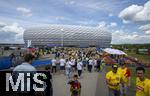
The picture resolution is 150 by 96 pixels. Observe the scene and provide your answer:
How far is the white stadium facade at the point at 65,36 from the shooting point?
540ft

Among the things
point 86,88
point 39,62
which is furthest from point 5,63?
point 86,88

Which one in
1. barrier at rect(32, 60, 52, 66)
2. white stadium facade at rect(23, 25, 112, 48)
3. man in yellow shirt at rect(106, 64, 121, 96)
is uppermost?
A: white stadium facade at rect(23, 25, 112, 48)

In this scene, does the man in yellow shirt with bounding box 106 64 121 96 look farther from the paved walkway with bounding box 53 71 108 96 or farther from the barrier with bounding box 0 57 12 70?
the barrier with bounding box 0 57 12 70

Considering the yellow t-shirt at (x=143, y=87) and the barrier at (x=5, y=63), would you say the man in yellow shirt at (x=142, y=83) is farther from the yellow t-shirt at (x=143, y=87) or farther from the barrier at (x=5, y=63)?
the barrier at (x=5, y=63)

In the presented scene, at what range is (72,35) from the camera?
554ft

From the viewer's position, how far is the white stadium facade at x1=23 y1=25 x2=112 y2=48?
16456cm

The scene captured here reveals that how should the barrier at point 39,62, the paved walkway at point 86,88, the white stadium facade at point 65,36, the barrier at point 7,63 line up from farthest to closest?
the white stadium facade at point 65,36 → the barrier at point 39,62 → the barrier at point 7,63 → the paved walkway at point 86,88

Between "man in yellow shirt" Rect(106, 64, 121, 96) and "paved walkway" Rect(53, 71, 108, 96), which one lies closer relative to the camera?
"man in yellow shirt" Rect(106, 64, 121, 96)

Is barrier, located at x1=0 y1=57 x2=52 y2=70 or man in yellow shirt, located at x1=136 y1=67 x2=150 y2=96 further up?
man in yellow shirt, located at x1=136 y1=67 x2=150 y2=96

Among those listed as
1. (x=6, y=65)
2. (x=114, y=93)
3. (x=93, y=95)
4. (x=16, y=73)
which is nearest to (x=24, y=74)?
(x=16, y=73)

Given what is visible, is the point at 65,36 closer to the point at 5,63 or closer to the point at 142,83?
the point at 5,63

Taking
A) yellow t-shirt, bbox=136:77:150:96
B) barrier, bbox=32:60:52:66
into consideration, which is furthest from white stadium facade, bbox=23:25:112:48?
yellow t-shirt, bbox=136:77:150:96

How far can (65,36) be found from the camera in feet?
552

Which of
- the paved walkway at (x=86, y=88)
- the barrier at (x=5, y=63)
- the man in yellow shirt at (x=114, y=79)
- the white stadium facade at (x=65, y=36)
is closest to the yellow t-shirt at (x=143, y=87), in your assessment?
the man in yellow shirt at (x=114, y=79)
